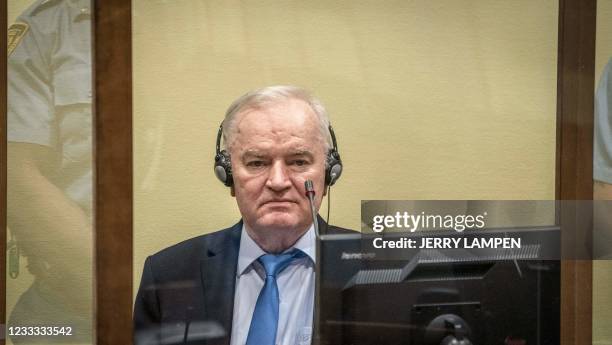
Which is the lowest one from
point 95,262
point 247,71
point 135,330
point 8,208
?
point 135,330

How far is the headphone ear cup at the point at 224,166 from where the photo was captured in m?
2.45

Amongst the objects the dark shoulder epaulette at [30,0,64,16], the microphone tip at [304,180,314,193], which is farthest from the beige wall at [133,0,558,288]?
the dark shoulder epaulette at [30,0,64,16]

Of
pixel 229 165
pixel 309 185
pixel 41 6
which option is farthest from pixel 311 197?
pixel 41 6

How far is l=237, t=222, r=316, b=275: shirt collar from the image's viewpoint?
2.46 metres

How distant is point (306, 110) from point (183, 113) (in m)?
0.39

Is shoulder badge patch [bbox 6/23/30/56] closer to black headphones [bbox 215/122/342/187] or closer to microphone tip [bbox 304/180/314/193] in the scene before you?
black headphones [bbox 215/122/342/187]

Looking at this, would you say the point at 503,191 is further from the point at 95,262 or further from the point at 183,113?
the point at 95,262

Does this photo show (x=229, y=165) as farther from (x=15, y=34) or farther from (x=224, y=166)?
(x=15, y=34)

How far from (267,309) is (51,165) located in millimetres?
802

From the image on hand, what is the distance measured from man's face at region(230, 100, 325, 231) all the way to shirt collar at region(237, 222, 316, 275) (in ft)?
0.13

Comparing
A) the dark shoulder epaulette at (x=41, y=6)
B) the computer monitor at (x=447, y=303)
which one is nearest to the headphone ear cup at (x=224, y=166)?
the computer monitor at (x=447, y=303)

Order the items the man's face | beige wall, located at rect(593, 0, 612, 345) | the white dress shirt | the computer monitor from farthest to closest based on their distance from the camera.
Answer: beige wall, located at rect(593, 0, 612, 345) < the white dress shirt < the man's face < the computer monitor

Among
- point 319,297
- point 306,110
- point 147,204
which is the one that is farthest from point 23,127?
point 319,297

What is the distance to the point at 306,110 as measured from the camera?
8.12ft
